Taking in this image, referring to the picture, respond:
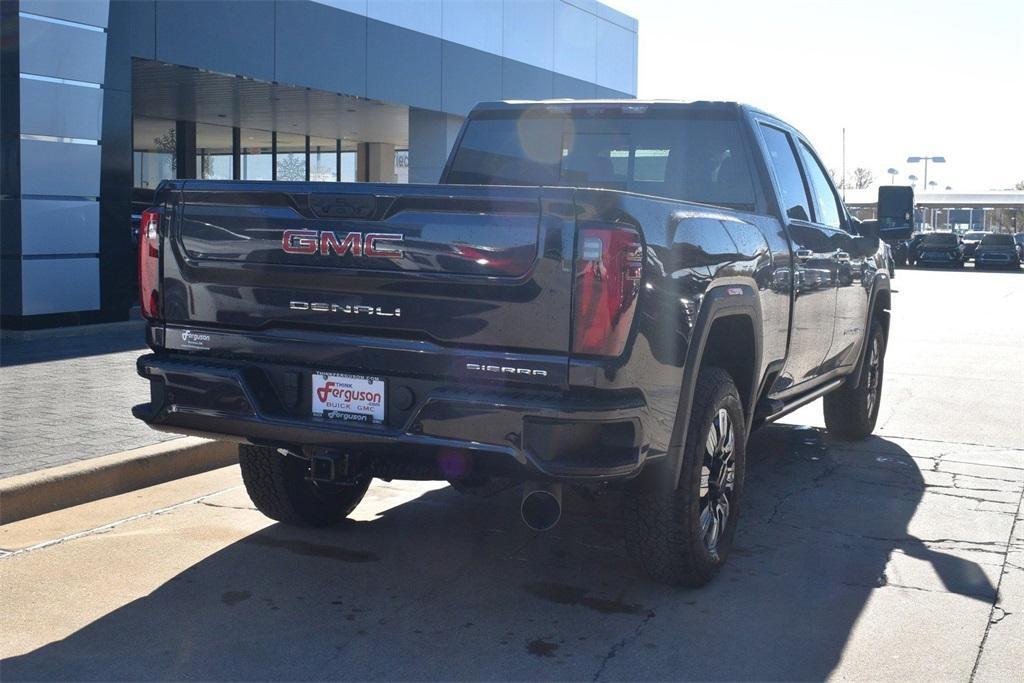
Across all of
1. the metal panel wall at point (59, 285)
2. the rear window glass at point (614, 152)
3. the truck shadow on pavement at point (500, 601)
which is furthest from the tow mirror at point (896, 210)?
the metal panel wall at point (59, 285)

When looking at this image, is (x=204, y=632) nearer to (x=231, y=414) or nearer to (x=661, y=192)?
(x=231, y=414)

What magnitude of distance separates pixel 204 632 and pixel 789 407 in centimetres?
339

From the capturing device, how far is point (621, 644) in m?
4.40

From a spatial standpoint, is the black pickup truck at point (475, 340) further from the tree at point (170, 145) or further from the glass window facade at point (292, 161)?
the glass window facade at point (292, 161)

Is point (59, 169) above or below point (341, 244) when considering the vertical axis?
above

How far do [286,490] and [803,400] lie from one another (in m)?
2.93

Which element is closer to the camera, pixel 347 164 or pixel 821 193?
pixel 821 193

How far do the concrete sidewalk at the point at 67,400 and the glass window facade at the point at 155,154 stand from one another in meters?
12.3

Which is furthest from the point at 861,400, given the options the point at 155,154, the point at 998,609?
the point at 155,154

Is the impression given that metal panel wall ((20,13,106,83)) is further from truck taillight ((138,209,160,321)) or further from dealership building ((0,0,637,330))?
truck taillight ((138,209,160,321))

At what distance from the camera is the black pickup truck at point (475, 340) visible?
4.11 m

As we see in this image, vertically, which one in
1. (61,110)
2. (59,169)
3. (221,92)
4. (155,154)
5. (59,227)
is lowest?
(59,227)

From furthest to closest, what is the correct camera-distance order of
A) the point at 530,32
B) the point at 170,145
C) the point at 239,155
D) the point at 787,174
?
the point at 239,155 → the point at 170,145 → the point at 530,32 → the point at 787,174

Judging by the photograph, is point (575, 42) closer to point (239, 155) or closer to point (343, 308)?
point (239, 155)
